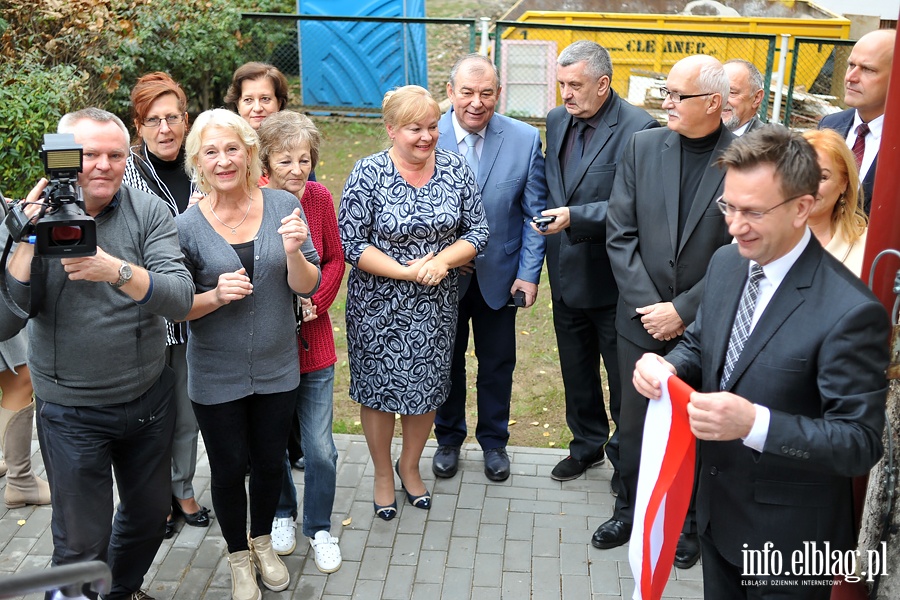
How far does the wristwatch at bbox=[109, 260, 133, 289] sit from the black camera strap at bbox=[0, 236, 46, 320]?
0.27m

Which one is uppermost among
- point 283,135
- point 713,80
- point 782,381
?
point 713,80

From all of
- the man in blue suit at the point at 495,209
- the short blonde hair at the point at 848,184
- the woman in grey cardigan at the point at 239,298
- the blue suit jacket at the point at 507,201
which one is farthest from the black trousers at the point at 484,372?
the short blonde hair at the point at 848,184

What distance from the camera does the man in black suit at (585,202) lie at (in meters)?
4.63

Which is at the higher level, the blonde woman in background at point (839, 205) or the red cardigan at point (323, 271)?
the blonde woman in background at point (839, 205)

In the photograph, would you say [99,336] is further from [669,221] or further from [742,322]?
[669,221]

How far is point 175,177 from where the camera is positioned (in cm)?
430

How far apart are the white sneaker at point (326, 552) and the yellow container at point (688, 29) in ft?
24.2

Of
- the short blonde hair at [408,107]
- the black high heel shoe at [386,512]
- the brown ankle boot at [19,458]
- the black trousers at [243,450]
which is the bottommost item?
the black high heel shoe at [386,512]

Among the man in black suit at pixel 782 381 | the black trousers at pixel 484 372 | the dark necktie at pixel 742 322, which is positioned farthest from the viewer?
the black trousers at pixel 484 372

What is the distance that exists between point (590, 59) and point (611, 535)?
2.38 m

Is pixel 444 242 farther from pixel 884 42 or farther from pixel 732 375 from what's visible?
pixel 884 42

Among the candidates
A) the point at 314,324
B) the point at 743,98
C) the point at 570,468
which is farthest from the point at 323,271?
the point at 743,98

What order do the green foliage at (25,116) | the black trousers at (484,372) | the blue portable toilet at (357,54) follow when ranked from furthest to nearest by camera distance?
the blue portable toilet at (357,54)
the green foliage at (25,116)
the black trousers at (484,372)

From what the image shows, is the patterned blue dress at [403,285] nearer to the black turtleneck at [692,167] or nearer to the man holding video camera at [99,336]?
the black turtleneck at [692,167]
